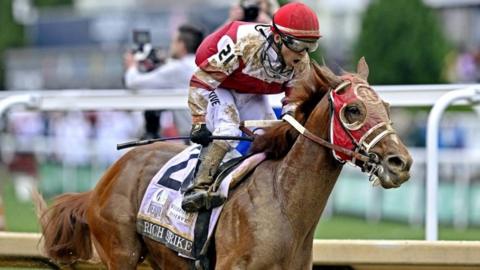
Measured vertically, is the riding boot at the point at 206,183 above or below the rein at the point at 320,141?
below

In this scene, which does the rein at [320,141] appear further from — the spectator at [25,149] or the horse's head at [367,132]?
the spectator at [25,149]

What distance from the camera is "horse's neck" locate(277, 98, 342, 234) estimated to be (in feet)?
18.6

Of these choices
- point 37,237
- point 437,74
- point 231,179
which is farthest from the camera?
point 437,74

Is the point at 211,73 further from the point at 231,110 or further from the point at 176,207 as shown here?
the point at 176,207

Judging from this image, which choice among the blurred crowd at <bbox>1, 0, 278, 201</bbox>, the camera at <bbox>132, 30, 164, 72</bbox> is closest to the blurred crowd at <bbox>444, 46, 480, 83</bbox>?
the blurred crowd at <bbox>1, 0, 278, 201</bbox>

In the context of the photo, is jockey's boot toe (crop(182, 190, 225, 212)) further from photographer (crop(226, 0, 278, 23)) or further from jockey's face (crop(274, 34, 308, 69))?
photographer (crop(226, 0, 278, 23))

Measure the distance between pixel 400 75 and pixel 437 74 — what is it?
0.73m

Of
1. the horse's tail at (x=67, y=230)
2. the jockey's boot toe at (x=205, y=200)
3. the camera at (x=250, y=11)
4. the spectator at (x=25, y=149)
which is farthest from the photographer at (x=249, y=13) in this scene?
the spectator at (x=25, y=149)

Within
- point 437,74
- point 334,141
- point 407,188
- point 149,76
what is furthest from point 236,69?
point 437,74

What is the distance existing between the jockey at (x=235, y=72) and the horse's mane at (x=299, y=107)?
0.11 metres

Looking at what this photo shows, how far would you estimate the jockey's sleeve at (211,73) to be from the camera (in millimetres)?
5996

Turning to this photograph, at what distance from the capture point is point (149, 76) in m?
9.12

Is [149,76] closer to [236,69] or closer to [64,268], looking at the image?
[64,268]

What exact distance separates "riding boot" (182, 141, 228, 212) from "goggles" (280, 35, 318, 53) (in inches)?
24.2
